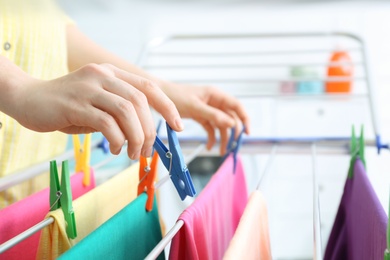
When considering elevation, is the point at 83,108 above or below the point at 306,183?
above

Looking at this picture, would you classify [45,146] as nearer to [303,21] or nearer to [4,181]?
[4,181]

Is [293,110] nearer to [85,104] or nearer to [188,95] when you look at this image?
[188,95]

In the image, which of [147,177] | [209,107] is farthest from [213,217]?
[209,107]

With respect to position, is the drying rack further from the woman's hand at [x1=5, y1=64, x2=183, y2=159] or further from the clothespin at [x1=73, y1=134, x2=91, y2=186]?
the woman's hand at [x1=5, y1=64, x2=183, y2=159]

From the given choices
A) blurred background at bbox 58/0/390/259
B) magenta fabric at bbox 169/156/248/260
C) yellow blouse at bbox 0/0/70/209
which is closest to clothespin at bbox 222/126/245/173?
magenta fabric at bbox 169/156/248/260

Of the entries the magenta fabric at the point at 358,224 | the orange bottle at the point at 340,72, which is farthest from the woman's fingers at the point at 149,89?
the orange bottle at the point at 340,72

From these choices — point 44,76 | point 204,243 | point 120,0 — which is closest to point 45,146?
point 44,76

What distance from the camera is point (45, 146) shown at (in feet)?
3.31

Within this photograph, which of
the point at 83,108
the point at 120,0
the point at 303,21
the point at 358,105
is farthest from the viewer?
the point at 303,21

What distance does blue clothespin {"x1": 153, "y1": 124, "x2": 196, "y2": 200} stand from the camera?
0.63m

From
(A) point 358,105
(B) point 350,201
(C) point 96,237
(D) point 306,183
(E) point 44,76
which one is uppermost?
(E) point 44,76

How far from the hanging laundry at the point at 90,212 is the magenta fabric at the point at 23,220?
0.05m

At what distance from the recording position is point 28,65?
2.95 feet

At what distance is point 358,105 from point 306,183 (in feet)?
1.40
